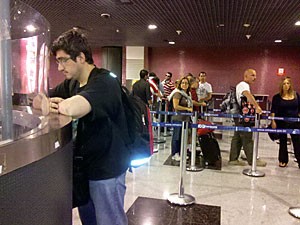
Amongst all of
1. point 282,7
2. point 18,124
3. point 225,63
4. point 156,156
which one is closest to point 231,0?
point 282,7

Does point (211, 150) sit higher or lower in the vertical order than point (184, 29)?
lower

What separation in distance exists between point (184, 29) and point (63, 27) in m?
3.06

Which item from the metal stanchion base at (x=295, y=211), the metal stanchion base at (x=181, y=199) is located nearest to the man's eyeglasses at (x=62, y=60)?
the metal stanchion base at (x=181, y=199)

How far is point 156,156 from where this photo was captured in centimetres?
533

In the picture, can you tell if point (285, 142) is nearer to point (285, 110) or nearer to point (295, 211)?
point (285, 110)

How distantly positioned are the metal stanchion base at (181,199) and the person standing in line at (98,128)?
5.60 feet

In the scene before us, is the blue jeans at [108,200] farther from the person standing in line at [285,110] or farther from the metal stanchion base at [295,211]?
the person standing in line at [285,110]

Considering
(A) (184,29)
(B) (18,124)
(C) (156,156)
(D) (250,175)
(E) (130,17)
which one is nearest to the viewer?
(B) (18,124)

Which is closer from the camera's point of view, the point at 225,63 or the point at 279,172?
the point at 279,172

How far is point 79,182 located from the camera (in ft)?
4.99

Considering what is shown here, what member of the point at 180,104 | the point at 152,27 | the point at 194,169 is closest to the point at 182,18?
the point at 152,27

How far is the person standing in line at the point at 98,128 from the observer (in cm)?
143

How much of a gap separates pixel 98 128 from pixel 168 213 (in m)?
1.84

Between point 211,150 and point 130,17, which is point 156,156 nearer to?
point 211,150
